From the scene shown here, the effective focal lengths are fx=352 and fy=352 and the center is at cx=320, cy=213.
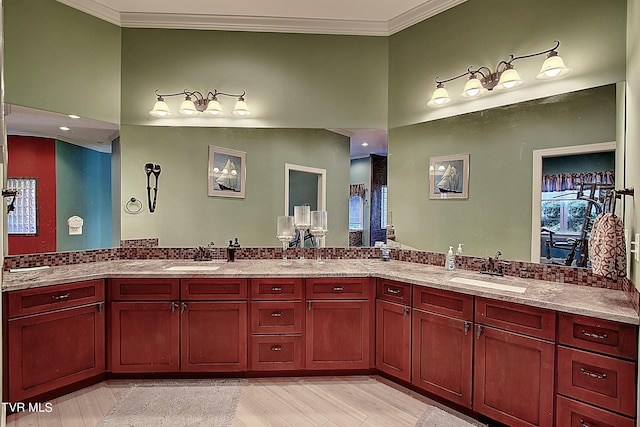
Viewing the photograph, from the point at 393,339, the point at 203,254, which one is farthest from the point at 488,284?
the point at 203,254

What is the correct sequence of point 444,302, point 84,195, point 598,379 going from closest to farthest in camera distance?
point 598,379, point 444,302, point 84,195

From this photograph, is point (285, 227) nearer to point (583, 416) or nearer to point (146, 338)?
point (146, 338)

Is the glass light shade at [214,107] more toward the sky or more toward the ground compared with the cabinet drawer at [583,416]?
more toward the sky

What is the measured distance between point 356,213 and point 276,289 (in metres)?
1.09

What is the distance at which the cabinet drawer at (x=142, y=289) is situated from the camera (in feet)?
8.52

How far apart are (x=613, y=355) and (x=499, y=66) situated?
202 centimetres

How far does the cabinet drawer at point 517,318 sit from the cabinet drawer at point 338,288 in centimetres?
82

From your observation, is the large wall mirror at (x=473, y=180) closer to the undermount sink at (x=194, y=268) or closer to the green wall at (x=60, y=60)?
A: the green wall at (x=60, y=60)

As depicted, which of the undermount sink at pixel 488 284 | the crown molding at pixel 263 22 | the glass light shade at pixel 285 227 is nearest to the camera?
the undermount sink at pixel 488 284

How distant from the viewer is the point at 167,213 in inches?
126

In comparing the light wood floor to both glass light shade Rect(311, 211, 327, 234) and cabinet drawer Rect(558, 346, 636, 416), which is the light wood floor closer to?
cabinet drawer Rect(558, 346, 636, 416)

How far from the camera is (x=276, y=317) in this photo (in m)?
2.64

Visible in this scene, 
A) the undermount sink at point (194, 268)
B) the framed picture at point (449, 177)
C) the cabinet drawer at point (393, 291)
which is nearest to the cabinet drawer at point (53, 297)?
the undermount sink at point (194, 268)

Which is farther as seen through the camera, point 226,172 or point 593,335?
point 226,172
